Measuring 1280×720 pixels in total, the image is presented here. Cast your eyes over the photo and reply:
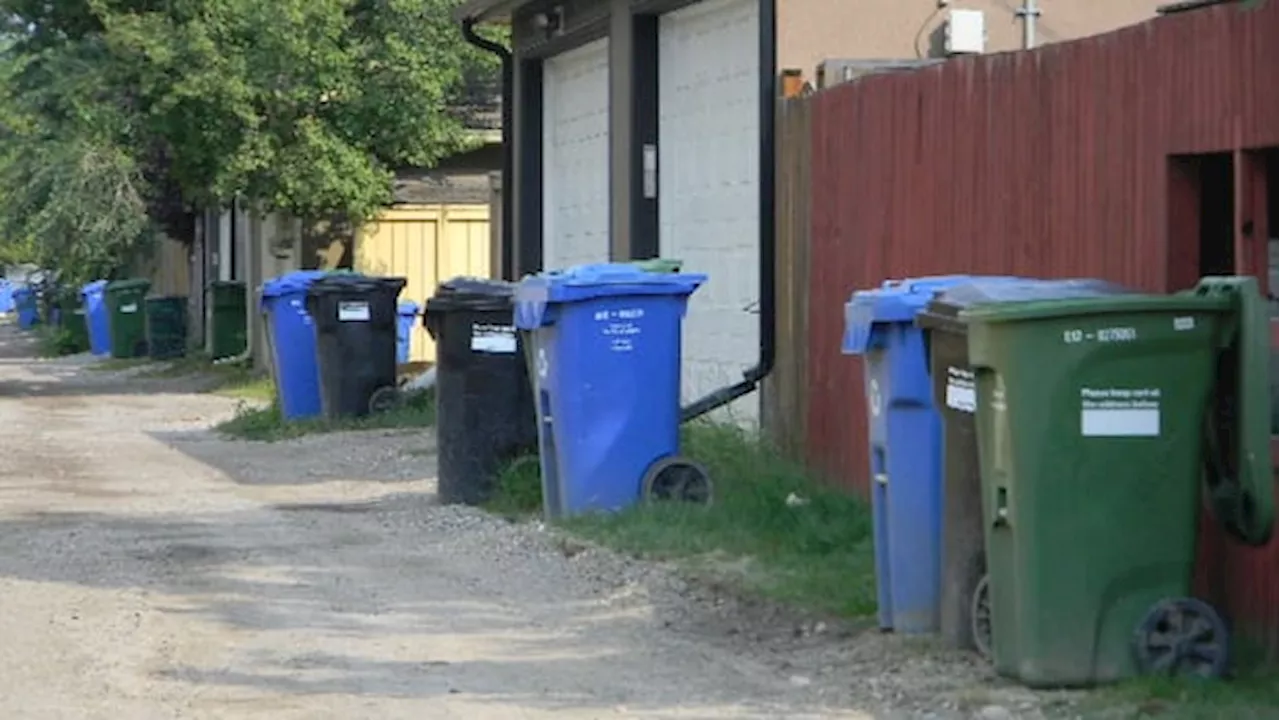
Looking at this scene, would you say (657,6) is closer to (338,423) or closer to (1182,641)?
(338,423)

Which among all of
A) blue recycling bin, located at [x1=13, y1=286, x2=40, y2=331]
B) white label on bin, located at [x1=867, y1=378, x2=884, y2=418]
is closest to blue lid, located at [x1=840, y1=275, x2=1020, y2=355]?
white label on bin, located at [x1=867, y1=378, x2=884, y2=418]

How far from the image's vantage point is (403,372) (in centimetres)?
2634

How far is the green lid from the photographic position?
8.03 m

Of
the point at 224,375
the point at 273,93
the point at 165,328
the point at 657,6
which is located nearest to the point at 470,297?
the point at 657,6

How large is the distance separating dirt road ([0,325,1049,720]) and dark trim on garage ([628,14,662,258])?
3169mm

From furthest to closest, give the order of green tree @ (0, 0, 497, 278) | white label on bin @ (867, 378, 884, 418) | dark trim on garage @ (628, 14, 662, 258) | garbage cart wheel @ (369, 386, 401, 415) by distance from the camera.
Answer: green tree @ (0, 0, 497, 278), garbage cart wheel @ (369, 386, 401, 415), dark trim on garage @ (628, 14, 662, 258), white label on bin @ (867, 378, 884, 418)

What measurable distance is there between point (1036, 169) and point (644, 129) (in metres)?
8.02

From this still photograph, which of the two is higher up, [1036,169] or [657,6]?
[657,6]

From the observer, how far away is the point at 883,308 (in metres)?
9.74

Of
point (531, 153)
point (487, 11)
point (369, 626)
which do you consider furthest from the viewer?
point (531, 153)

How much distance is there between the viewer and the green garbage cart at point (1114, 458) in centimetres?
805

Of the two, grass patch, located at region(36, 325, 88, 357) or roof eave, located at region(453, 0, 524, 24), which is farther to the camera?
grass patch, located at region(36, 325, 88, 357)

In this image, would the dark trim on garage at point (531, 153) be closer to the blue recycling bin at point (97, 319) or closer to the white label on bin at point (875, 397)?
the white label on bin at point (875, 397)

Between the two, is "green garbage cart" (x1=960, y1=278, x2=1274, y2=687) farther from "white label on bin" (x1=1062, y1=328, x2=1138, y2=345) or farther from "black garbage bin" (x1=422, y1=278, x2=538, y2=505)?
"black garbage bin" (x1=422, y1=278, x2=538, y2=505)
